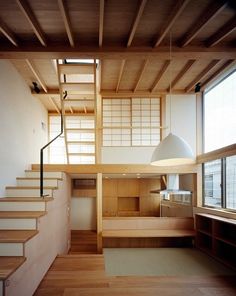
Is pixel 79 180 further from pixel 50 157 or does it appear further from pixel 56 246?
pixel 56 246

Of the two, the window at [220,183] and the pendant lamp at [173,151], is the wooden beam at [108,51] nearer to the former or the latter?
the pendant lamp at [173,151]

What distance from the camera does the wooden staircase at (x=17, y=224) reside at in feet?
9.68

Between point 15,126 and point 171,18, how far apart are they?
345 centimetres

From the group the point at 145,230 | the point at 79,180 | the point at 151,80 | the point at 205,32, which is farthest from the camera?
the point at 79,180

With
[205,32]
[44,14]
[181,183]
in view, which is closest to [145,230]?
[181,183]

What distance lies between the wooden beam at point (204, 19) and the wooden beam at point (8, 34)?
7.64 ft

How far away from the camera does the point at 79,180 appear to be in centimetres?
1043

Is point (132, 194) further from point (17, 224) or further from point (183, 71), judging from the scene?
point (17, 224)

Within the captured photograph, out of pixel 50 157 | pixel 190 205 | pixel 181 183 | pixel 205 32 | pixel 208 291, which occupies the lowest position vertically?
pixel 208 291

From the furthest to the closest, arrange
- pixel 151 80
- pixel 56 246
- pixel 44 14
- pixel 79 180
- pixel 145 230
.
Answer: pixel 79 180 < pixel 145 230 < pixel 151 80 < pixel 56 246 < pixel 44 14

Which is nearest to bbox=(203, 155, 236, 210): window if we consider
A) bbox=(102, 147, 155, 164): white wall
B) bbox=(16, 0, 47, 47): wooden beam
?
bbox=(102, 147, 155, 164): white wall

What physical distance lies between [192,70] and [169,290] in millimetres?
4096

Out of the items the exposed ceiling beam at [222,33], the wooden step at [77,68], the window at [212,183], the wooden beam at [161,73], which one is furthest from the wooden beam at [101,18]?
the window at [212,183]

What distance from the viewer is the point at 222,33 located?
12.5 feet
